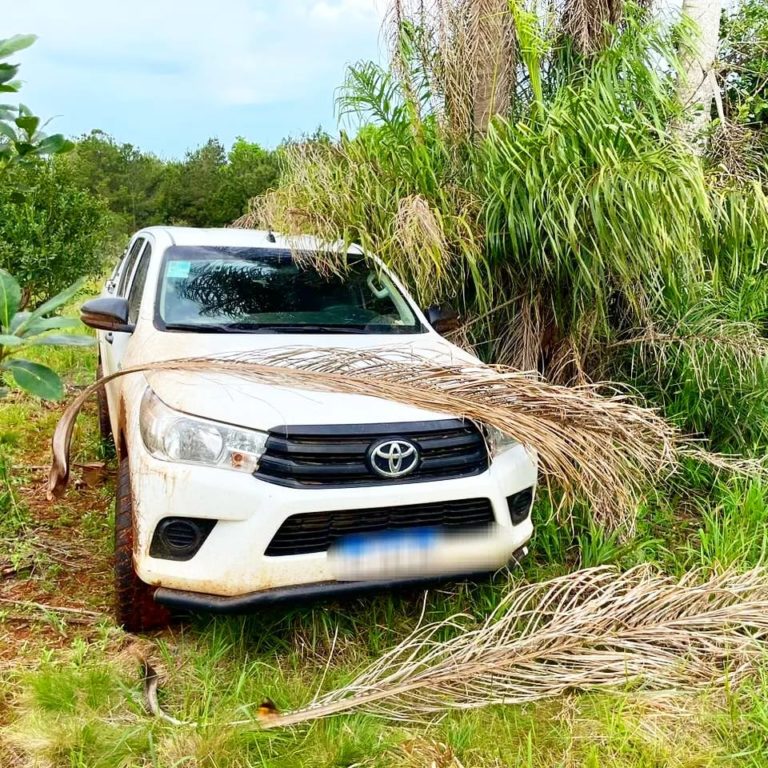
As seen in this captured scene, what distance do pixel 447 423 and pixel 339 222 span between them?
77.1 inches

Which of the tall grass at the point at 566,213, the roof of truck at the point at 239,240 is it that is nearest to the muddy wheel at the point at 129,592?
the roof of truck at the point at 239,240

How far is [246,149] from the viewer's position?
39.8 meters

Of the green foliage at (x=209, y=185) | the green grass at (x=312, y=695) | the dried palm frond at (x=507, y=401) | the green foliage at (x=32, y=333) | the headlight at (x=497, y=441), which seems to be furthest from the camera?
the green foliage at (x=209, y=185)

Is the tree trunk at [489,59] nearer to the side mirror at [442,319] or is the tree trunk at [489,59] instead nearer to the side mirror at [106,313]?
the side mirror at [442,319]

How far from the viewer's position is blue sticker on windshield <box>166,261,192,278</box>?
130 inches

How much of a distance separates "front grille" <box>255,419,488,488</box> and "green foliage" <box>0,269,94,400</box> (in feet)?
2.59

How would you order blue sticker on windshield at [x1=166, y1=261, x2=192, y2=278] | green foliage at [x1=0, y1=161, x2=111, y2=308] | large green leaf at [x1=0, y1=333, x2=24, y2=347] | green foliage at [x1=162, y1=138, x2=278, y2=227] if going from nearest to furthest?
large green leaf at [x1=0, y1=333, x2=24, y2=347] < blue sticker on windshield at [x1=166, y1=261, x2=192, y2=278] < green foliage at [x1=0, y1=161, x2=111, y2=308] < green foliage at [x1=162, y1=138, x2=278, y2=227]

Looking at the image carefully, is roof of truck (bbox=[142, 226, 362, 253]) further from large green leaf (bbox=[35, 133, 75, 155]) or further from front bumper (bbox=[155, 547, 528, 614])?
front bumper (bbox=[155, 547, 528, 614])

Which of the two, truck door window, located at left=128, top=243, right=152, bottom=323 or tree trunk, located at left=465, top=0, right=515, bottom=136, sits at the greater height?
tree trunk, located at left=465, top=0, right=515, bottom=136

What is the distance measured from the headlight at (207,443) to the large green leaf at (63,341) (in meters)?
0.69

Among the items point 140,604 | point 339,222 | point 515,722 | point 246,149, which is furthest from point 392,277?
point 246,149

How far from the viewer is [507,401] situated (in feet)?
7.80

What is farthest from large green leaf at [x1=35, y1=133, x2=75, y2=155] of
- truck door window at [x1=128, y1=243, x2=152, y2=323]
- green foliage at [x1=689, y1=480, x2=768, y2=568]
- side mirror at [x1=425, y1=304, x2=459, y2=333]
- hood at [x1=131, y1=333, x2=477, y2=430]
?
green foliage at [x1=689, y1=480, x2=768, y2=568]

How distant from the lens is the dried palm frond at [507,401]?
228cm
